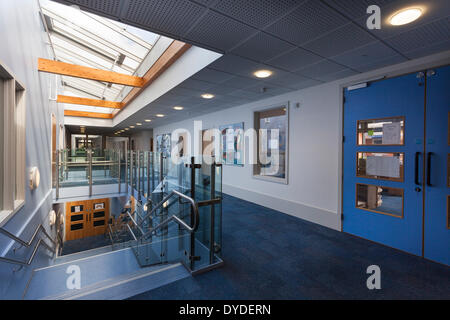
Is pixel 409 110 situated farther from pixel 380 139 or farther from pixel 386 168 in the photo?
pixel 386 168

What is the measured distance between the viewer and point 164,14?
77.8 inches

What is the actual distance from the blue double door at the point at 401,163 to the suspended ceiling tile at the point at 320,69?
547 mm

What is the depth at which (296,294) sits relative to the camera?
Result: 2.02 m

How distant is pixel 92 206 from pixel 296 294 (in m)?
9.44

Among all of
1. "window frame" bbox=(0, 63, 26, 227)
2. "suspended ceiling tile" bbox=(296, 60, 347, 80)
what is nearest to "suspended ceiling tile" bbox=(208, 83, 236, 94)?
"suspended ceiling tile" bbox=(296, 60, 347, 80)

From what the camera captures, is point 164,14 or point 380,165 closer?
point 164,14

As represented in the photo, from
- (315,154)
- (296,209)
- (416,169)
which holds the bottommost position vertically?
(296,209)

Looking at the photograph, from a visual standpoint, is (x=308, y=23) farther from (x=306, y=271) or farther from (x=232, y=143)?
(x=232, y=143)

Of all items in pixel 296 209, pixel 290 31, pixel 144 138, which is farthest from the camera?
pixel 144 138

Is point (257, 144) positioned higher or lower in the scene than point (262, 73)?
lower

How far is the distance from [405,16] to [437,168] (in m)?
1.90

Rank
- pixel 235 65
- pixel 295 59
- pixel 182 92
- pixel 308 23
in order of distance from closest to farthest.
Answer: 1. pixel 308 23
2. pixel 295 59
3. pixel 235 65
4. pixel 182 92

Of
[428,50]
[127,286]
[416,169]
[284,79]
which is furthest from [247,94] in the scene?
[127,286]
